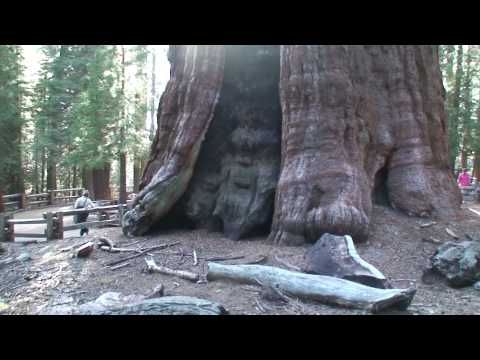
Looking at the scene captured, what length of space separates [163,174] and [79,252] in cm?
223

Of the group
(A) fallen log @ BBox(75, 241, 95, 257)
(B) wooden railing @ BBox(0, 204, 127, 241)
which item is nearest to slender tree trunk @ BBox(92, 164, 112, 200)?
(B) wooden railing @ BBox(0, 204, 127, 241)

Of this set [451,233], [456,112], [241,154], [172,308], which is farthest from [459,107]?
[172,308]

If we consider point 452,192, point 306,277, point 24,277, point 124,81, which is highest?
point 124,81

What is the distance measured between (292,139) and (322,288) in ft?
11.6

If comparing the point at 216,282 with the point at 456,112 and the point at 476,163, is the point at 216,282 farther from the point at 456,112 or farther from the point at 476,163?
the point at 476,163

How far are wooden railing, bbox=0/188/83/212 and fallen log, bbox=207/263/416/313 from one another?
57.1 feet

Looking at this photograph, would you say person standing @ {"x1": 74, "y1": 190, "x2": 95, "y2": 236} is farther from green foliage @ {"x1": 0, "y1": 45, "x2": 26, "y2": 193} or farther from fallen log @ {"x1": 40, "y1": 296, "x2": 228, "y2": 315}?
green foliage @ {"x1": 0, "y1": 45, "x2": 26, "y2": 193}

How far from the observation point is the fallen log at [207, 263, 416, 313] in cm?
379

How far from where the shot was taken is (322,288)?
4.22 metres

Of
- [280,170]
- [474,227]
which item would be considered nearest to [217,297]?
[280,170]

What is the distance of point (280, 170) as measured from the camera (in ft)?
25.0

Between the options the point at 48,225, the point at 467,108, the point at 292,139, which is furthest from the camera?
the point at 467,108

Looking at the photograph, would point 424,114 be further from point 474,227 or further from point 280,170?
point 280,170

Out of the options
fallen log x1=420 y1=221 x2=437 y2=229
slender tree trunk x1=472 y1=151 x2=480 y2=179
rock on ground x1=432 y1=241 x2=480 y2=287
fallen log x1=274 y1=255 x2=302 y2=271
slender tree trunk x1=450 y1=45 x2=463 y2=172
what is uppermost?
slender tree trunk x1=450 y1=45 x2=463 y2=172
